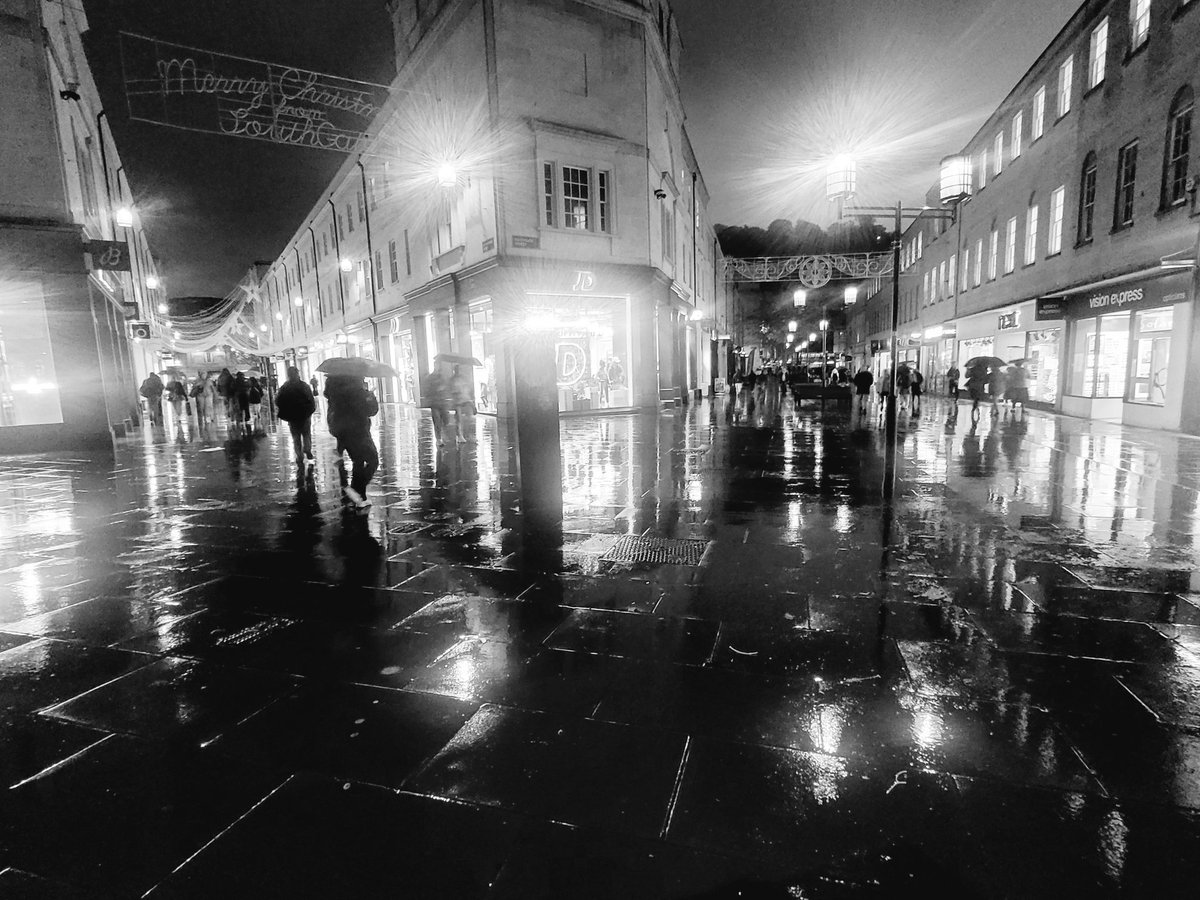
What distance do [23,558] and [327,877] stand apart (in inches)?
230

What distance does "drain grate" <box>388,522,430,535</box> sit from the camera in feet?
21.2

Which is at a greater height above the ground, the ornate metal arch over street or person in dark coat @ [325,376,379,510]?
the ornate metal arch over street

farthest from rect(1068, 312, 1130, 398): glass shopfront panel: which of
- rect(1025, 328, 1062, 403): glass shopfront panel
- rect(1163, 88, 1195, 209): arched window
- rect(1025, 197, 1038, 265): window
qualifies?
rect(1025, 197, 1038, 265): window

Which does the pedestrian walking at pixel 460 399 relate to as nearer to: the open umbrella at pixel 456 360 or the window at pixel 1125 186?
the open umbrella at pixel 456 360

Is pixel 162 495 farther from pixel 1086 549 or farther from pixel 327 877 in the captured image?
pixel 1086 549

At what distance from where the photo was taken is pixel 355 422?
8336mm

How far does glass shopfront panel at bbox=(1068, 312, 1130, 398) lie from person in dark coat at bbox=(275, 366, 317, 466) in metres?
19.6

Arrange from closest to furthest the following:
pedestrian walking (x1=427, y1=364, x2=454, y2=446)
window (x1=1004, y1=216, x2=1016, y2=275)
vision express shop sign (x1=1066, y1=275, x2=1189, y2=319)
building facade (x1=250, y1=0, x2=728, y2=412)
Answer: pedestrian walking (x1=427, y1=364, x2=454, y2=446)
vision express shop sign (x1=1066, y1=275, x2=1189, y2=319)
building facade (x1=250, y1=0, x2=728, y2=412)
window (x1=1004, y1=216, x2=1016, y2=275)

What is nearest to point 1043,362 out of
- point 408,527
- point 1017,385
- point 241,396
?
point 1017,385

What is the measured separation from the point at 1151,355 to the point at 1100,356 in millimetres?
2156

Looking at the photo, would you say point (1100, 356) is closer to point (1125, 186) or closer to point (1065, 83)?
point (1125, 186)

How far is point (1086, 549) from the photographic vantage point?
17.7 feet

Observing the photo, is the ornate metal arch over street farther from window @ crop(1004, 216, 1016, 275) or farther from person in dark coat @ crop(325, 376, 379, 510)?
person in dark coat @ crop(325, 376, 379, 510)

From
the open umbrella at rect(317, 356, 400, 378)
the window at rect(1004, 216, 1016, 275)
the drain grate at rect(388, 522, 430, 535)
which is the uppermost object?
the window at rect(1004, 216, 1016, 275)
